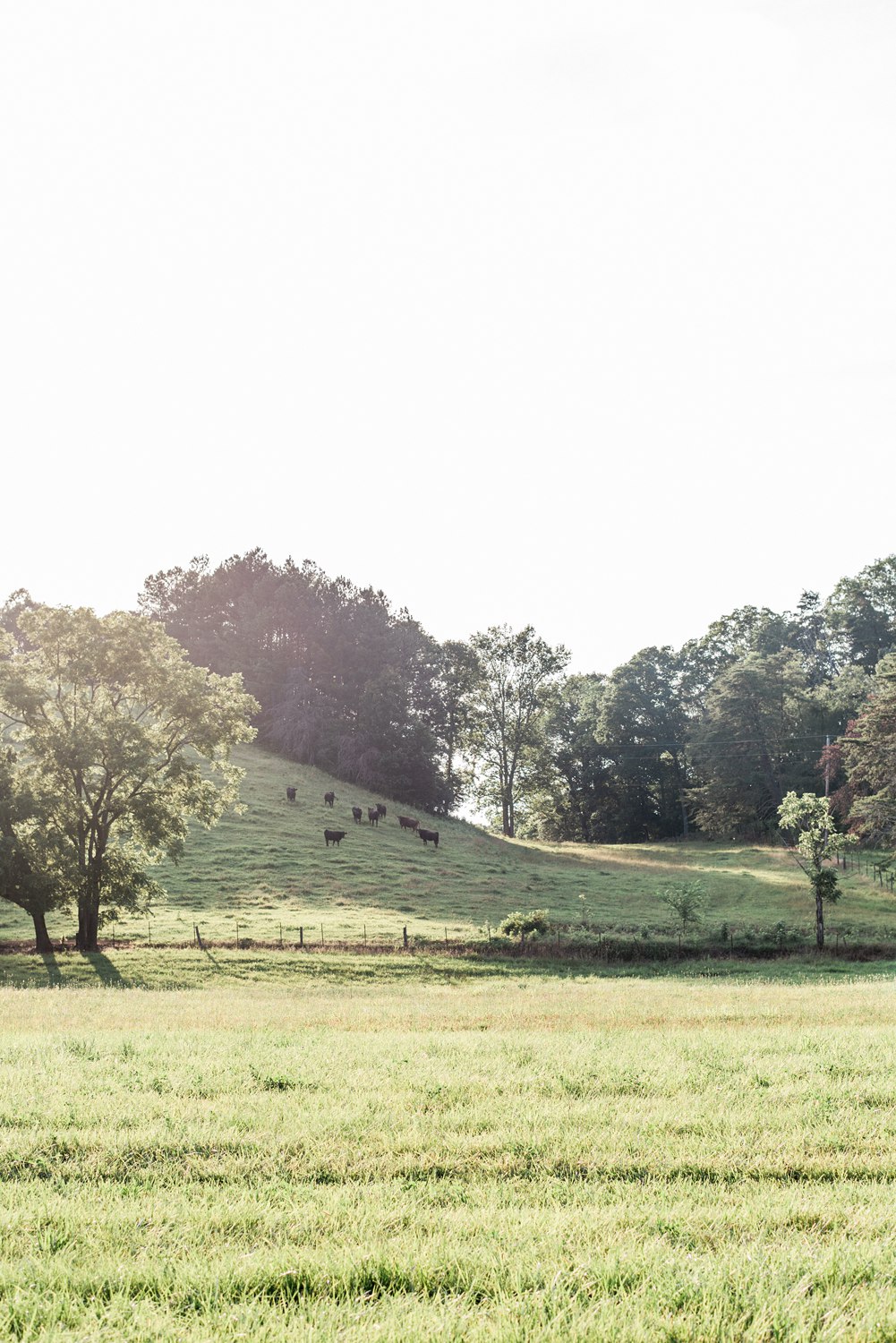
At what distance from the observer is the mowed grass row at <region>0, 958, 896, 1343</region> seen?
450 centimetres

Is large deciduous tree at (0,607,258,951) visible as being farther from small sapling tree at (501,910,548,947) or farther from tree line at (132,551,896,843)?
tree line at (132,551,896,843)

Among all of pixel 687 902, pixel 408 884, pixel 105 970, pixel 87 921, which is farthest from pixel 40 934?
pixel 687 902

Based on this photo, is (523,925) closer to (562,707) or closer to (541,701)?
(541,701)

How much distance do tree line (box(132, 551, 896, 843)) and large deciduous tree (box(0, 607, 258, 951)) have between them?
48571 mm

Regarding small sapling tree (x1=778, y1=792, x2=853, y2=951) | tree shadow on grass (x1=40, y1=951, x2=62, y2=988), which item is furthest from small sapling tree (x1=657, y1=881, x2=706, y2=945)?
tree shadow on grass (x1=40, y1=951, x2=62, y2=988)

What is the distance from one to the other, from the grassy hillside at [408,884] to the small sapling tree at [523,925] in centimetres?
204

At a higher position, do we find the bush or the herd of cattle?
the herd of cattle

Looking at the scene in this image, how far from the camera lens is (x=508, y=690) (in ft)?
334

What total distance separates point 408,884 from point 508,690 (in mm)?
49698

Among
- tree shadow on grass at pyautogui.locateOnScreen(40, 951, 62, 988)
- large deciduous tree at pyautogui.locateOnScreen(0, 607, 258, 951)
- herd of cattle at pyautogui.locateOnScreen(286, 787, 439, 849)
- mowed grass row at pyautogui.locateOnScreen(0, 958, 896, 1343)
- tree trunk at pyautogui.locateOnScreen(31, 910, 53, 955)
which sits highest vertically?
large deciduous tree at pyautogui.locateOnScreen(0, 607, 258, 951)

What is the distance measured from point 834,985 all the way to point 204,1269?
27.6m

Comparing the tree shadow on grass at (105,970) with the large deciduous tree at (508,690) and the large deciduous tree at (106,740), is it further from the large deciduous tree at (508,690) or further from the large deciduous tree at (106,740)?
the large deciduous tree at (508,690)

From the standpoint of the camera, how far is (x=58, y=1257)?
5098 millimetres

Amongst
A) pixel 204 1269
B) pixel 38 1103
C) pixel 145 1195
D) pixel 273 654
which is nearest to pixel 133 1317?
pixel 204 1269
